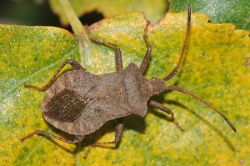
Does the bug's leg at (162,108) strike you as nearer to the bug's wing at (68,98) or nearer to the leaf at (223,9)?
the bug's wing at (68,98)

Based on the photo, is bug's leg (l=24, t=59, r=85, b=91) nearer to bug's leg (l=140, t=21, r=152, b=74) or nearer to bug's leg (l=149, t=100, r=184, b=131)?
bug's leg (l=140, t=21, r=152, b=74)

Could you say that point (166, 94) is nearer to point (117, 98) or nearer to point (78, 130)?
point (117, 98)

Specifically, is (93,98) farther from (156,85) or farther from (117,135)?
(156,85)

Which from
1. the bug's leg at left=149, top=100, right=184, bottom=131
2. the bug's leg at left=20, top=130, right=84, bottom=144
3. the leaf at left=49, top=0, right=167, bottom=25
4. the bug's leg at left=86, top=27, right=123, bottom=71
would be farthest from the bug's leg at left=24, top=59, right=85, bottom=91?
the leaf at left=49, top=0, right=167, bottom=25

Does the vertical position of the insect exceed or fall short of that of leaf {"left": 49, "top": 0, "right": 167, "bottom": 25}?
it falls short

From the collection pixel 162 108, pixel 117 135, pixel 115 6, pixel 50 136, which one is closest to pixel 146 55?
pixel 162 108

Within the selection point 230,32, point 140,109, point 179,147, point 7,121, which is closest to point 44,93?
point 7,121
